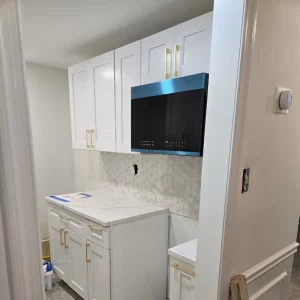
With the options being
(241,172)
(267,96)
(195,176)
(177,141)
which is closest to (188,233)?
(195,176)

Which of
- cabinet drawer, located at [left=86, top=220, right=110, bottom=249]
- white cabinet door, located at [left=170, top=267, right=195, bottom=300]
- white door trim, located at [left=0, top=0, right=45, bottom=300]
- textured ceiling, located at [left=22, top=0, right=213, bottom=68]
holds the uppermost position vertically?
textured ceiling, located at [left=22, top=0, right=213, bottom=68]

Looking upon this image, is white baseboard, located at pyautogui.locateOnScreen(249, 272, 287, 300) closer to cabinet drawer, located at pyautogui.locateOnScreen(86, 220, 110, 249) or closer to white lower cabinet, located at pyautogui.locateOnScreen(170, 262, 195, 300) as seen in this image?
white lower cabinet, located at pyautogui.locateOnScreen(170, 262, 195, 300)

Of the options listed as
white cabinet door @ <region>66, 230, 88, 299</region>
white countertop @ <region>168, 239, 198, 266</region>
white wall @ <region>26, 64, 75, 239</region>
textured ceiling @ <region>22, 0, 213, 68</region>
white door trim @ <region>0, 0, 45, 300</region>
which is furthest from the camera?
white wall @ <region>26, 64, 75, 239</region>

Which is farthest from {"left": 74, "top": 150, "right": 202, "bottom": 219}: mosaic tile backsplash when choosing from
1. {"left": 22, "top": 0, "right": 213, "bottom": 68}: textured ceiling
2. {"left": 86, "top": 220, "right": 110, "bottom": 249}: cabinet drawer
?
{"left": 22, "top": 0, "right": 213, "bottom": 68}: textured ceiling

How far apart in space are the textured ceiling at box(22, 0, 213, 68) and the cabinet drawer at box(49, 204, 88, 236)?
1539 mm

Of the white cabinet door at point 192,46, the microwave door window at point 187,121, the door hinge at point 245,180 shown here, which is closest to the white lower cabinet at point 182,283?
the door hinge at point 245,180

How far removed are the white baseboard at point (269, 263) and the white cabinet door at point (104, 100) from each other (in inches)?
53.7

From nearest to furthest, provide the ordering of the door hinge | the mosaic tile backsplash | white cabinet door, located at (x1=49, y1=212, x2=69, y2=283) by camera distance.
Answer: the door hinge < the mosaic tile backsplash < white cabinet door, located at (x1=49, y1=212, x2=69, y2=283)

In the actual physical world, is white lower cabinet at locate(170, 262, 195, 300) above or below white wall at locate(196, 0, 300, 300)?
below

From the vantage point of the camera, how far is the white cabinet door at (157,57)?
1544 mm

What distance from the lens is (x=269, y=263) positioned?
1289mm

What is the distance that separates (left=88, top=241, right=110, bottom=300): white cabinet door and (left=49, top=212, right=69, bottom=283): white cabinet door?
0.44 meters

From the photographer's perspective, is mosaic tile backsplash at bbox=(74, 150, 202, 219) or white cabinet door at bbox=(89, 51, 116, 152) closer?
mosaic tile backsplash at bbox=(74, 150, 202, 219)

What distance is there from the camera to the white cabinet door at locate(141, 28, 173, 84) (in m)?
1.54
